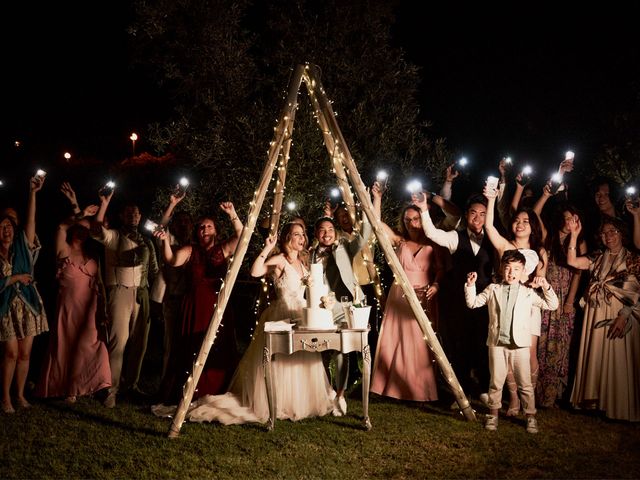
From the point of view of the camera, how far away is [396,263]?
19.6 feet

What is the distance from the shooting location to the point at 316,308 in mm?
5812

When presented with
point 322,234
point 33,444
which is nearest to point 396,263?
point 322,234

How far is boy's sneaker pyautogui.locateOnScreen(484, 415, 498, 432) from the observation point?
5848mm

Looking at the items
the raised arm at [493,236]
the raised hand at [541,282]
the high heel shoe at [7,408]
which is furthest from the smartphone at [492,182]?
the high heel shoe at [7,408]

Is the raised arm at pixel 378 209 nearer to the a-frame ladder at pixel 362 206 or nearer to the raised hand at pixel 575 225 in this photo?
the a-frame ladder at pixel 362 206

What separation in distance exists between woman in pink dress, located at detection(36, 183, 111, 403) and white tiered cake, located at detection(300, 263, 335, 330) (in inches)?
97.4

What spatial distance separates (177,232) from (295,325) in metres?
2.33

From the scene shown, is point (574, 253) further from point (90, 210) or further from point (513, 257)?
point (90, 210)

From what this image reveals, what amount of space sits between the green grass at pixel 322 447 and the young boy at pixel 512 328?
1.03 ft

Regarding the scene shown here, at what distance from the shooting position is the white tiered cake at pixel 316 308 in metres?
5.80

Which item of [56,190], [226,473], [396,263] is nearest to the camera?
[226,473]

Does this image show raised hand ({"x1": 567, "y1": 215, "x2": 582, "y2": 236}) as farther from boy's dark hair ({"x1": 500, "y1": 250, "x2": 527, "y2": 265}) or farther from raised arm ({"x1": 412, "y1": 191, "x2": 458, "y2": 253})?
raised arm ({"x1": 412, "y1": 191, "x2": 458, "y2": 253})

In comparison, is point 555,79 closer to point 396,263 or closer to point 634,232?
point 634,232

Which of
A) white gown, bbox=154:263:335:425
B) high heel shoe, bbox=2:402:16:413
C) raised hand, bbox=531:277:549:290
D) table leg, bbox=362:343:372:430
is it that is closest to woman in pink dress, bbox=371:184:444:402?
white gown, bbox=154:263:335:425
